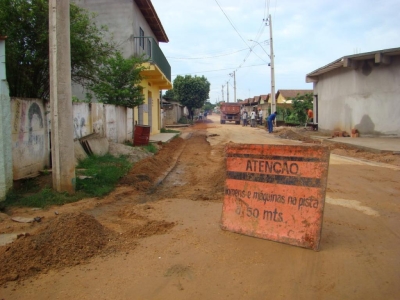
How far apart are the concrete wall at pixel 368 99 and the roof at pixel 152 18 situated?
428 inches

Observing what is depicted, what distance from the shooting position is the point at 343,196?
7008mm

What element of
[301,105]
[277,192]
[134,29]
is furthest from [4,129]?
[301,105]

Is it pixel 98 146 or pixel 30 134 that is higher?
pixel 30 134

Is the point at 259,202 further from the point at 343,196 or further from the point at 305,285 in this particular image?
the point at 343,196

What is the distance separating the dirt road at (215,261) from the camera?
337 cm

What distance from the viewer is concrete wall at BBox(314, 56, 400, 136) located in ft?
56.3

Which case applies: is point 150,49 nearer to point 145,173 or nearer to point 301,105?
point 145,173

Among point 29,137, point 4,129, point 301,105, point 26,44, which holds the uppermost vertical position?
point 26,44

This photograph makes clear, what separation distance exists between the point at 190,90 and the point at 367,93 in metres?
36.7

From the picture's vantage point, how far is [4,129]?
652cm

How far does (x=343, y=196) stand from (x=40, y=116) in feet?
21.4

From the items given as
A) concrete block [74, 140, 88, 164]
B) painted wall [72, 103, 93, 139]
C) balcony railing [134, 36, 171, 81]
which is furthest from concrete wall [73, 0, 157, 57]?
concrete block [74, 140, 88, 164]

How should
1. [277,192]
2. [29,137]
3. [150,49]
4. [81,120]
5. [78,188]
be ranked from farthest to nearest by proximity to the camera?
[150,49] → [81,120] → [29,137] → [78,188] → [277,192]

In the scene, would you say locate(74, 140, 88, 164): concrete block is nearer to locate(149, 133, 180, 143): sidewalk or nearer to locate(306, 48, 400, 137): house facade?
locate(149, 133, 180, 143): sidewalk
